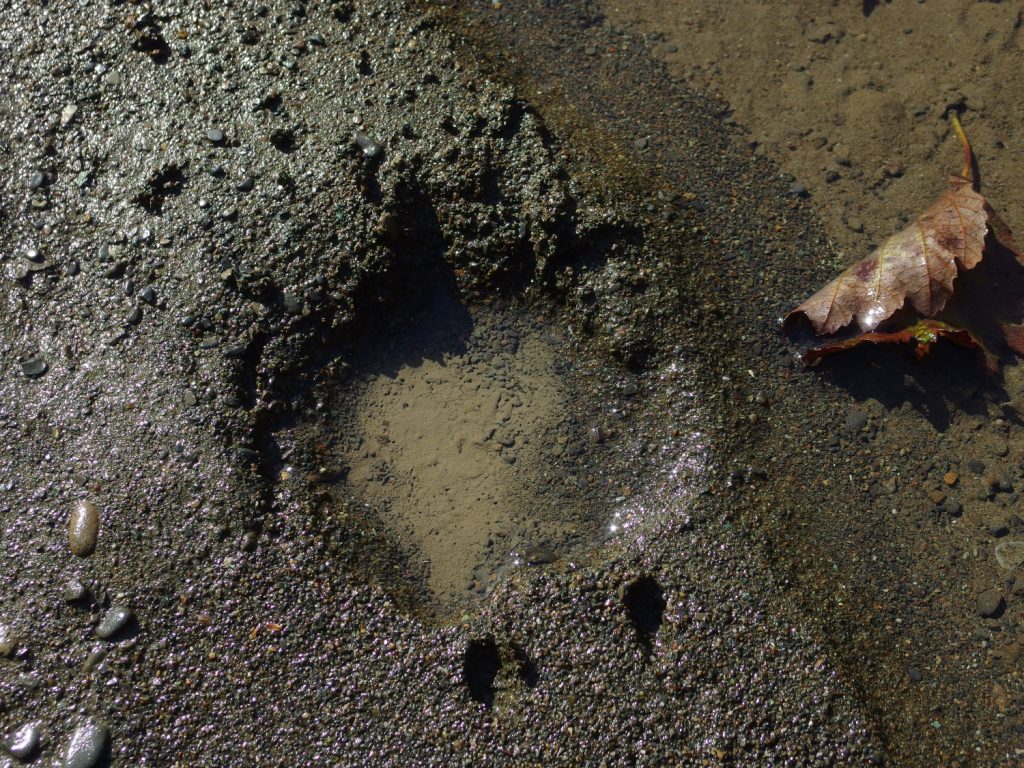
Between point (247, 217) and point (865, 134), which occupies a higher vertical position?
point (865, 134)

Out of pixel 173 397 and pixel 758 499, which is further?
pixel 173 397

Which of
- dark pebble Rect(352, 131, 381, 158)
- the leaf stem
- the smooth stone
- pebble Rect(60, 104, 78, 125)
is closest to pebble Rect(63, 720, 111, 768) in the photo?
dark pebble Rect(352, 131, 381, 158)

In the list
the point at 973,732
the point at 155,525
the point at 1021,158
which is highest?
the point at 1021,158

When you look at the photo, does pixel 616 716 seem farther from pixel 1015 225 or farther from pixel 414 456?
pixel 1015 225

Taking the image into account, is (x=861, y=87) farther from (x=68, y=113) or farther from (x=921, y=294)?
(x=68, y=113)

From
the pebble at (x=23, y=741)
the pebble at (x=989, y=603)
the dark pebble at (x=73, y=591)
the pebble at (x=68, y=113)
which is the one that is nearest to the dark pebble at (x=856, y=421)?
the pebble at (x=989, y=603)

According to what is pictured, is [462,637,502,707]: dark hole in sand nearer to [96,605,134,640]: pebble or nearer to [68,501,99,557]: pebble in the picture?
[96,605,134,640]: pebble

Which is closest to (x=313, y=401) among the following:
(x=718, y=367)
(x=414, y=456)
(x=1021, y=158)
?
(x=414, y=456)
